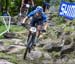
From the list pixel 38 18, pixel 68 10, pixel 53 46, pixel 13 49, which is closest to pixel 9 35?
pixel 13 49

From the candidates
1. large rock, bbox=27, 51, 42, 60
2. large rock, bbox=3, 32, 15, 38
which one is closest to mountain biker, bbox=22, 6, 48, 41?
large rock, bbox=27, 51, 42, 60

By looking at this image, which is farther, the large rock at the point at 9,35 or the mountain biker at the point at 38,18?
the large rock at the point at 9,35

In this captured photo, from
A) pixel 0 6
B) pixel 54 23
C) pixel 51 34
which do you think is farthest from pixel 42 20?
pixel 0 6

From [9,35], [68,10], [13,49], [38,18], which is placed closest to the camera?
[38,18]

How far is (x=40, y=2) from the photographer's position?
24.1 meters

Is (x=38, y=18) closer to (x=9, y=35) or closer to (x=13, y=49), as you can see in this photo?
(x=13, y=49)

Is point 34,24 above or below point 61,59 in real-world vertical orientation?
above

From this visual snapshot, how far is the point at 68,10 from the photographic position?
16703 mm

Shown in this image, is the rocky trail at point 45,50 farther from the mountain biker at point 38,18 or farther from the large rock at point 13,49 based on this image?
the mountain biker at point 38,18

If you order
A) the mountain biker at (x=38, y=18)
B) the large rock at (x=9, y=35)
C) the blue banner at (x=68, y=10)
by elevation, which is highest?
the mountain biker at (x=38, y=18)

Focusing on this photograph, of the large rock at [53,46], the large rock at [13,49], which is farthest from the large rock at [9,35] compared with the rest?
the large rock at [53,46]

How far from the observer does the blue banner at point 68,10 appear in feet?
53.1

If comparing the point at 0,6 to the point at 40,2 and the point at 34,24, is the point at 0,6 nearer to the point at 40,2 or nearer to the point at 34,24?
the point at 40,2

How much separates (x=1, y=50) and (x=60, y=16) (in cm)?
699
